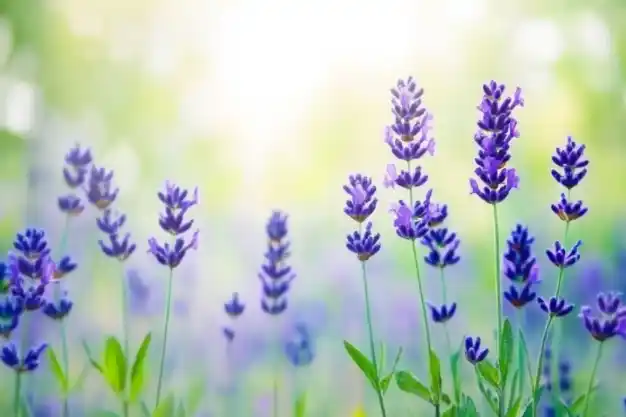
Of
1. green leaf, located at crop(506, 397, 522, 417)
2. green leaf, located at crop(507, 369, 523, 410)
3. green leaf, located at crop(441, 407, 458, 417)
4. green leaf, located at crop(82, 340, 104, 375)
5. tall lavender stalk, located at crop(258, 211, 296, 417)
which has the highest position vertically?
tall lavender stalk, located at crop(258, 211, 296, 417)

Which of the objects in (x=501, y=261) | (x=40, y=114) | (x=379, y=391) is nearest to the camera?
(x=379, y=391)

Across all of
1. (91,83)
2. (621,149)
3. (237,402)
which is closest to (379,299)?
(237,402)

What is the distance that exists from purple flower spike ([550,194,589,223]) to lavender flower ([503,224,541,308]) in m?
0.06

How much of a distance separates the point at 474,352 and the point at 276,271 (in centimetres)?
39

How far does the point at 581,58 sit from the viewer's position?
1.45 metres

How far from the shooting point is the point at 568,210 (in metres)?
1.24

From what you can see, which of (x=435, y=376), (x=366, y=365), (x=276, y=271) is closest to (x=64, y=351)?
(x=276, y=271)

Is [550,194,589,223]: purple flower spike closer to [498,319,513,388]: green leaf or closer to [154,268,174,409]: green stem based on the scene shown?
[498,319,513,388]: green leaf

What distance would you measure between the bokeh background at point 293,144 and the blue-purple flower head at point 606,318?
51 millimetres

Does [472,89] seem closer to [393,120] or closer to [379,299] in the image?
[393,120]

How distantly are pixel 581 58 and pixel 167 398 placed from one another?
3.34 feet

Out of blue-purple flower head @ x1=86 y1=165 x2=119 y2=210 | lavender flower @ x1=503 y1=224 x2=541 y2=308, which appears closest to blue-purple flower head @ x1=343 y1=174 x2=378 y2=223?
lavender flower @ x1=503 y1=224 x2=541 y2=308

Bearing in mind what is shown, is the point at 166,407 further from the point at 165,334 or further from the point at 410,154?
the point at 410,154

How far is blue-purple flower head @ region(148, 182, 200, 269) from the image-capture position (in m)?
1.31
